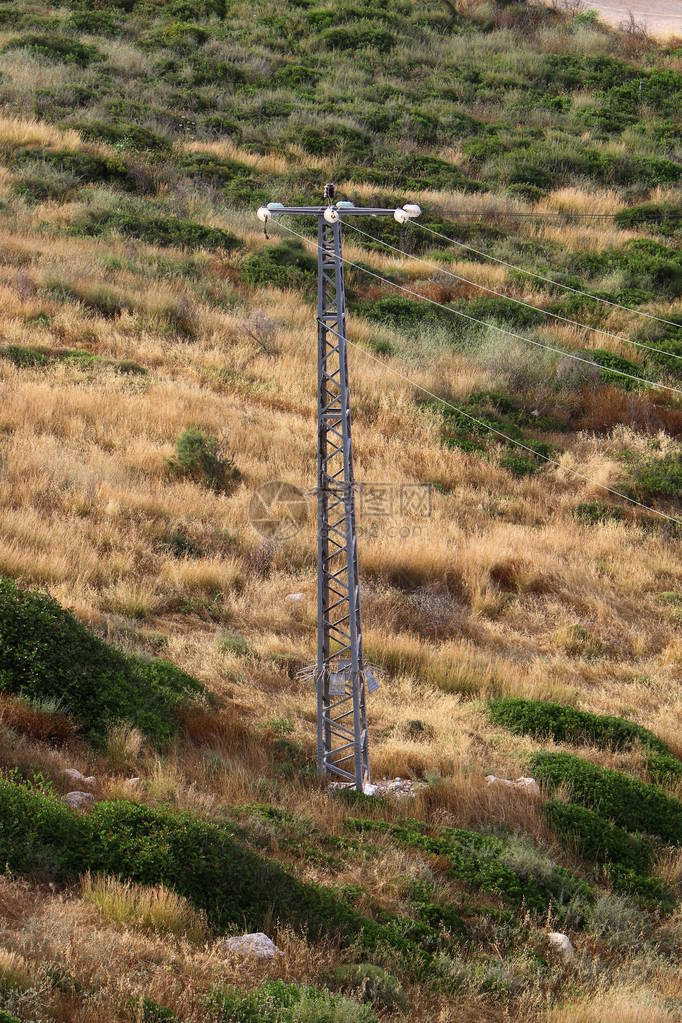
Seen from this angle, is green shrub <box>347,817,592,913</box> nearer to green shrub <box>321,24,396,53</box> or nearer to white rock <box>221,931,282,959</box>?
white rock <box>221,931,282,959</box>

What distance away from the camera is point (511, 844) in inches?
300

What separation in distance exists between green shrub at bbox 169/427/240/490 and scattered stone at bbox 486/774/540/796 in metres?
5.95

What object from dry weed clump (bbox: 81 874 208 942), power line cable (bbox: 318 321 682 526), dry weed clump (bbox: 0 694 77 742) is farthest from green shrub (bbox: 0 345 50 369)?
dry weed clump (bbox: 81 874 208 942)

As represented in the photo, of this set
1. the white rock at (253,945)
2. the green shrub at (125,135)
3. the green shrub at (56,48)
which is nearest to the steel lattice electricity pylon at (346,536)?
the white rock at (253,945)

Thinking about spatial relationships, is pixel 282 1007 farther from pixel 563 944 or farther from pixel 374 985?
pixel 563 944

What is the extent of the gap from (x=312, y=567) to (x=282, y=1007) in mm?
7937

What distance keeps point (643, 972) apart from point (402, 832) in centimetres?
169

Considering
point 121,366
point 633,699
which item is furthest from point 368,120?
point 633,699

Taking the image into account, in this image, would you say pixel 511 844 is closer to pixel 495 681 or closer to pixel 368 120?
pixel 495 681

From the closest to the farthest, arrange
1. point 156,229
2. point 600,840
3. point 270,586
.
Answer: point 600,840 → point 270,586 → point 156,229

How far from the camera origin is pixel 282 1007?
182 inches

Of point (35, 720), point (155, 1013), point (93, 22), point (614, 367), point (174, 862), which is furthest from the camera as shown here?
point (93, 22)

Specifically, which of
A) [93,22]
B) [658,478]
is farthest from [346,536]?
[93,22]

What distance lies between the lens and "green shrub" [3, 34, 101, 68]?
101 feet
